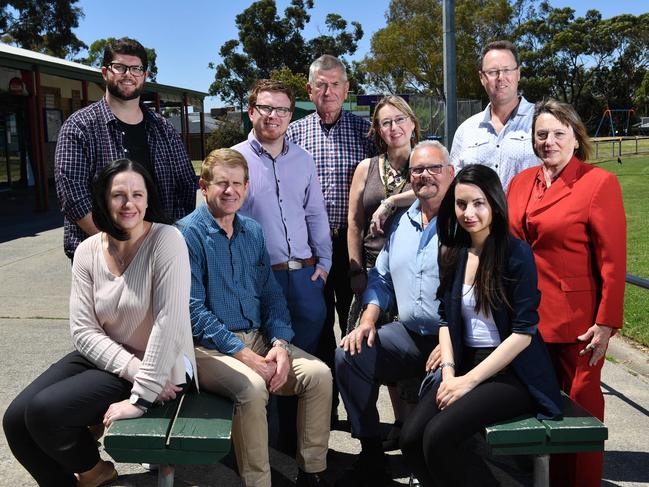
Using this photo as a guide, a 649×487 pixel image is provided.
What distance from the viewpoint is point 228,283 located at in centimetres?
336

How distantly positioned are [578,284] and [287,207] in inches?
59.2

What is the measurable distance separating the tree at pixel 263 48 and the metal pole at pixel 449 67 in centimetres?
5202

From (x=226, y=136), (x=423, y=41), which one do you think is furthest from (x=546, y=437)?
(x=423, y=41)

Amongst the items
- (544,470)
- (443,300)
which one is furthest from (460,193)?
(544,470)

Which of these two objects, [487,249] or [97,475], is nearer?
[487,249]

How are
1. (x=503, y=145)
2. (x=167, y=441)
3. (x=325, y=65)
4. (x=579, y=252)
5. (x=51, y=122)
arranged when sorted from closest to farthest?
(x=167, y=441)
(x=579, y=252)
(x=503, y=145)
(x=325, y=65)
(x=51, y=122)

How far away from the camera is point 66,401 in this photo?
290 cm

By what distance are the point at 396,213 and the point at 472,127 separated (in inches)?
29.2

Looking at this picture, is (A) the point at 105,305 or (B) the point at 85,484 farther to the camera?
(B) the point at 85,484

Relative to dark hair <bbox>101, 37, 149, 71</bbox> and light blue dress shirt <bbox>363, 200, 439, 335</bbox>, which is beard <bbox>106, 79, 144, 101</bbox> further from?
light blue dress shirt <bbox>363, 200, 439, 335</bbox>

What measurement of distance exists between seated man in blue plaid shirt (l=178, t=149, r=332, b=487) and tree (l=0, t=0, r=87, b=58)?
4721 cm

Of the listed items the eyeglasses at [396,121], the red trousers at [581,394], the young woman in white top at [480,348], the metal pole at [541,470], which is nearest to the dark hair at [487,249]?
the young woman in white top at [480,348]

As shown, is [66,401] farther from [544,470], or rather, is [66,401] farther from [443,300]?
[544,470]

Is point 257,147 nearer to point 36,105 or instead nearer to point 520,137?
point 520,137
